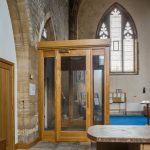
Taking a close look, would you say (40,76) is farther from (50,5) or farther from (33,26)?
(50,5)

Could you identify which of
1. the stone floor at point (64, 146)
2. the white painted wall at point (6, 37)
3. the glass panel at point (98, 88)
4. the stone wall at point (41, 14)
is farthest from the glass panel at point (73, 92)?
the white painted wall at point (6, 37)

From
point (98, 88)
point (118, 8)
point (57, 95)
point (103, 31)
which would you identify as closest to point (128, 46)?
point (103, 31)

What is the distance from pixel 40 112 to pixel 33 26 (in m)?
2.06

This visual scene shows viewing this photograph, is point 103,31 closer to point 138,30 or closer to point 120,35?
point 120,35

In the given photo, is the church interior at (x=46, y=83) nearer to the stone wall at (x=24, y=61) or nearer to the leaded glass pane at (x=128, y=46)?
the stone wall at (x=24, y=61)

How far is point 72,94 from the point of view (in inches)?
247

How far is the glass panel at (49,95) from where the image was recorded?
634 cm

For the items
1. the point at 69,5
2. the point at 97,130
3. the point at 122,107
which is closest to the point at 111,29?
the point at 69,5

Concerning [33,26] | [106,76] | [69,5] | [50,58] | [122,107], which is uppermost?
[69,5]

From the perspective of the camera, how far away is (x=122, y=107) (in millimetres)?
13078

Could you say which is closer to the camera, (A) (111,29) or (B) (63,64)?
(B) (63,64)

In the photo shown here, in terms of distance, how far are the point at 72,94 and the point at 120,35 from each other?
26.6 feet

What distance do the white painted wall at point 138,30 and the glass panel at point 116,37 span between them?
1.83 feet

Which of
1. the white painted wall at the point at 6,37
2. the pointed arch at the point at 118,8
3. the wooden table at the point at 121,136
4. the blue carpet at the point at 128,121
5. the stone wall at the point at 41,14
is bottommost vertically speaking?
the blue carpet at the point at 128,121
